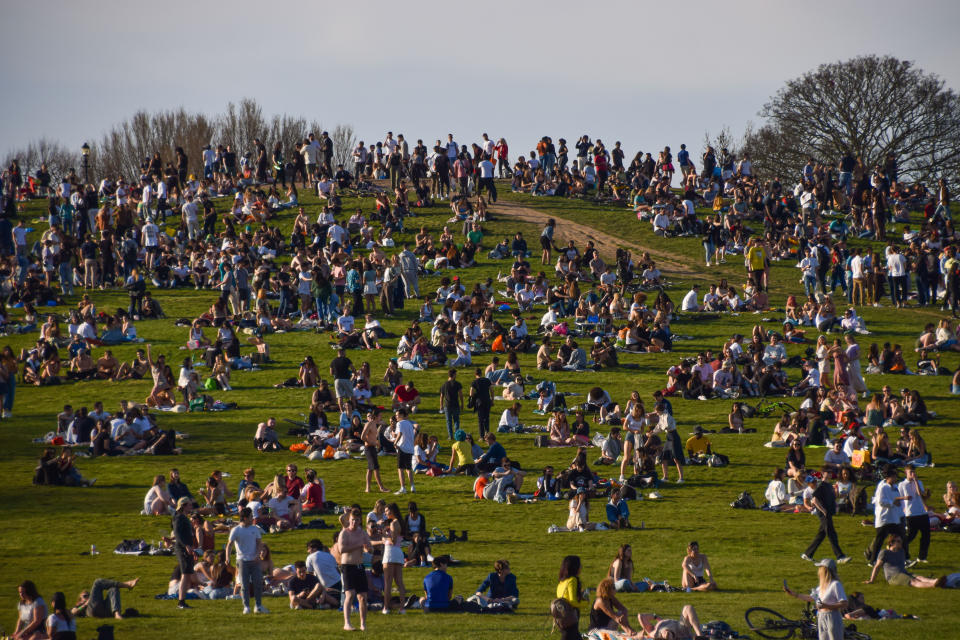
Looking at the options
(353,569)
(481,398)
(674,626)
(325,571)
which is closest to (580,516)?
(325,571)

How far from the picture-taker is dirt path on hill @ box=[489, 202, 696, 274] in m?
49.1

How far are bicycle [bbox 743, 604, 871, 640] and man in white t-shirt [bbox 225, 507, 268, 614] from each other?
7.18m

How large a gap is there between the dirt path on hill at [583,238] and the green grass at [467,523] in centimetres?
1188

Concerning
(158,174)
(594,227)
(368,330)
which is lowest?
(368,330)

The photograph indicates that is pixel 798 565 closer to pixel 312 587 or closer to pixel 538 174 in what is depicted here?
pixel 312 587

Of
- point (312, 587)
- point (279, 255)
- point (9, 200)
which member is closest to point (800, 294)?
point (279, 255)

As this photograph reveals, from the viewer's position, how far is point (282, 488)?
2266cm

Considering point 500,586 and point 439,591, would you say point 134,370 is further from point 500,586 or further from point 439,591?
point 500,586

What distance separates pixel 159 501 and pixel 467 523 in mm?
6497

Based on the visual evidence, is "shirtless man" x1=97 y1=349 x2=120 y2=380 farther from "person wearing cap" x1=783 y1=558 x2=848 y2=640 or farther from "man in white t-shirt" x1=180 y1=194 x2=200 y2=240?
"person wearing cap" x1=783 y1=558 x2=848 y2=640

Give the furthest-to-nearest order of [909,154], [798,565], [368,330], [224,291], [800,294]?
[909,154], [800,294], [224,291], [368,330], [798,565]

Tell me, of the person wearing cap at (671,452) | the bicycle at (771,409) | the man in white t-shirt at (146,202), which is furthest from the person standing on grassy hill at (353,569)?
the man in white t-shirt at (146,202)

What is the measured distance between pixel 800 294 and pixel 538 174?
19.5 meters

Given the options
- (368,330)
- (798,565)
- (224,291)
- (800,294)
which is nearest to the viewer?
(798,565)
